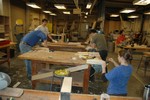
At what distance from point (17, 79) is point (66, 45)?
1.85 meters

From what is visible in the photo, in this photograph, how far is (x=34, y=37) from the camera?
3781 mm

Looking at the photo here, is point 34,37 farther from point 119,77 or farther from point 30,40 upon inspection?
point 119,77

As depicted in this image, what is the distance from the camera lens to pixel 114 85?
1.93 metres

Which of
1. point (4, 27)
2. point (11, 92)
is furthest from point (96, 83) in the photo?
point (4, 27)

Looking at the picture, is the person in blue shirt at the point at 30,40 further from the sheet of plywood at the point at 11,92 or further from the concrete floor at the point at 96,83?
the sheet of plywood at the point at 11,92

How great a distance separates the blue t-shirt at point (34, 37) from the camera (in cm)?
371

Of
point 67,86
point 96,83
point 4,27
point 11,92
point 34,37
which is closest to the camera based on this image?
point 67,86

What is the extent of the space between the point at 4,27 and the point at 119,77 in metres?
6.27

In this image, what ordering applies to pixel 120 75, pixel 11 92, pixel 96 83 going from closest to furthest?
pixel 11 92
pixel 120 75
pixel 96 83

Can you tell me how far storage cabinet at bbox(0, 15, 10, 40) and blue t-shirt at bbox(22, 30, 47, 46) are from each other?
3.28 m

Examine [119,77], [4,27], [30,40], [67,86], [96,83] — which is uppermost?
[4,27]

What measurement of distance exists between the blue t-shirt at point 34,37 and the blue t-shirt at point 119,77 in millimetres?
2244

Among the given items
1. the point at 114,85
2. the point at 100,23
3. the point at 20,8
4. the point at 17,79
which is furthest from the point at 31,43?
the point at 20,8

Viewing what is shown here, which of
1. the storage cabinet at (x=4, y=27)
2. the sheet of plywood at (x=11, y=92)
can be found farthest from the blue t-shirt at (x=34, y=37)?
the storage cabinet at (x=4, y=27)
